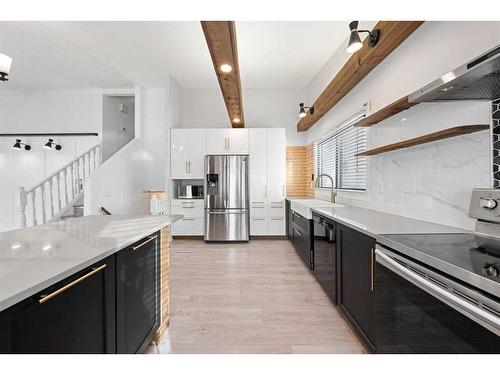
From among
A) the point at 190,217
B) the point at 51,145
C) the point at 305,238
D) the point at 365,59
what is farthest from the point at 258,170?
the point at 51,145

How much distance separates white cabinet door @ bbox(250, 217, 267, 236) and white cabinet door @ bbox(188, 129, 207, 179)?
4.54 feet

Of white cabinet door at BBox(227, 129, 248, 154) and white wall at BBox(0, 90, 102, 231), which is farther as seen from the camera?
white wall at BBox(0, 90, 102, 231)

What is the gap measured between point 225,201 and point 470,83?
13.4ft

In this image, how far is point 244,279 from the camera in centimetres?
300

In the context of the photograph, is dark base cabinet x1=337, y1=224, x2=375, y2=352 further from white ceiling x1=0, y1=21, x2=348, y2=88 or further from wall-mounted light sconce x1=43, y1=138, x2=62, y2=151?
wall-mounted light sconce x1=43, y1=138, x2=62, y2=151

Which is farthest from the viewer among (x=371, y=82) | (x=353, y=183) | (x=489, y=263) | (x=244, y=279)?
(x=353, y=183)

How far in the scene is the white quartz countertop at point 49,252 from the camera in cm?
73

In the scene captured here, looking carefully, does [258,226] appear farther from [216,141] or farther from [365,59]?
[365,59]

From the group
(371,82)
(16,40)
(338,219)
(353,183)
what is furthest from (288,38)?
(16,40)

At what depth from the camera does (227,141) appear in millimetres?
5199

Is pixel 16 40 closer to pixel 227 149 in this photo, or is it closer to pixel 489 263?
pixel 227 149

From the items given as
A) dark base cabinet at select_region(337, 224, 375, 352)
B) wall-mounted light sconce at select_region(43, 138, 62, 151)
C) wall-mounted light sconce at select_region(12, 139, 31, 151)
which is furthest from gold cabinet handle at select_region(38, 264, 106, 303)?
wall-mounted light sconce at select_region(12, 139, 31, 151)

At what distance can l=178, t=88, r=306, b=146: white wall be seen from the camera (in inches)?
227
